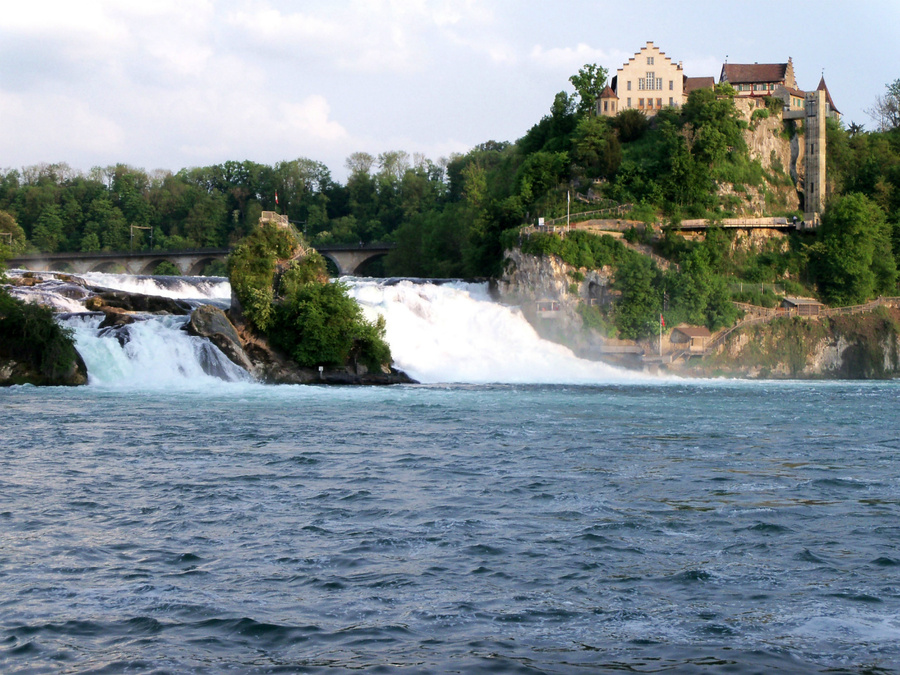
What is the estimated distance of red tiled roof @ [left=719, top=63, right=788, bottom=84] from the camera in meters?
83.8

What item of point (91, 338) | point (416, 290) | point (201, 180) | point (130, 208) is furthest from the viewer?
point (201, 180)

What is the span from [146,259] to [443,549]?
77568mm

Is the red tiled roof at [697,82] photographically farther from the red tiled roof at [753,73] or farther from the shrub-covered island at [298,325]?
the shrub-covered island at [298,325]

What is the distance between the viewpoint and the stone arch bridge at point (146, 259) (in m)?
82.4

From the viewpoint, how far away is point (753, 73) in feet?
279

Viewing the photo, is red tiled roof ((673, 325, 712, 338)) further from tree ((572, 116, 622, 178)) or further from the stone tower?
the stone tower

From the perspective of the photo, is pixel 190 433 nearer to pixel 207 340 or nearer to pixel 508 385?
pixel 207 340

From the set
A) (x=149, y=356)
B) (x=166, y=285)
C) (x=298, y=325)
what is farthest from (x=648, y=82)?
(x=149, y=356)

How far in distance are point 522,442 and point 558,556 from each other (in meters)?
11.8

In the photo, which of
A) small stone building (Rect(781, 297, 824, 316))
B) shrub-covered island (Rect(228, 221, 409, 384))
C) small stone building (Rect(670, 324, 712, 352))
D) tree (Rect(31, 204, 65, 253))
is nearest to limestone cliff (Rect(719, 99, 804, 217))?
small stone building (Rect(781, 297, 824, 316))

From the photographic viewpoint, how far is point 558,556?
45.6 feet

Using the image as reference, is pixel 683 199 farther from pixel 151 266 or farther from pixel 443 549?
pixel 443 549

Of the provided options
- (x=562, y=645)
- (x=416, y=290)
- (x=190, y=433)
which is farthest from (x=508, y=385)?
(x=562, y=645)

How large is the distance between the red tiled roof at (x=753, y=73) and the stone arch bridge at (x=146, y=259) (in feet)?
113
